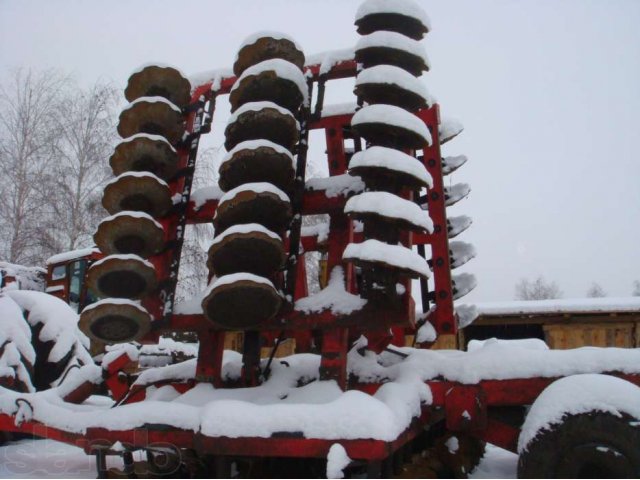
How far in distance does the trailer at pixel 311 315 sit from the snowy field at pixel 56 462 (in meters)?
0.26

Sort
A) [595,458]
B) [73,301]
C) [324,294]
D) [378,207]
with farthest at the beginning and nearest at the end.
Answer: [73,301], [324,294], [378,207], [595,458]

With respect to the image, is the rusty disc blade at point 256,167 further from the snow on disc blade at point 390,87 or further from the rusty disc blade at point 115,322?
the rusty disc blade at point 115,322

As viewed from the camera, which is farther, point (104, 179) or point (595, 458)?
point (104, 179)

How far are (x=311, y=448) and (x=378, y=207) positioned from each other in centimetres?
116

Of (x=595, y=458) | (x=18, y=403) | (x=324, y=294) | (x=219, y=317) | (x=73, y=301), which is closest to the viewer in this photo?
(x=595, y=458)

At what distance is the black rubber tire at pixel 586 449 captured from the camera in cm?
241

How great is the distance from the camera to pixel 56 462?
173 inches

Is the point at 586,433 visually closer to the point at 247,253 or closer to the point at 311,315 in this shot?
the point at 311,315

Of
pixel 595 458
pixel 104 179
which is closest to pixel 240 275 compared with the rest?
pixel 595 458

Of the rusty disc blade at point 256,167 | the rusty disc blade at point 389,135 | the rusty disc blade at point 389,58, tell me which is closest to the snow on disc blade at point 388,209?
the rusty disc blade at point 389,135

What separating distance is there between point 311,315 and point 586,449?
149 cm

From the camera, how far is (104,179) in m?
18.0

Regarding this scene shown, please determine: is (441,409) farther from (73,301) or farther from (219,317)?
(73,301)

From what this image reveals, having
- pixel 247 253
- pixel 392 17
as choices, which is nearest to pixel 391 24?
pixel 392 17
